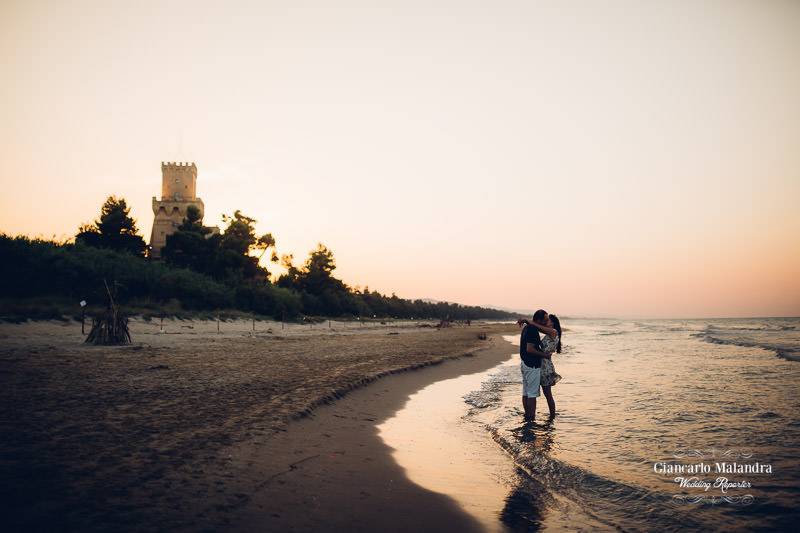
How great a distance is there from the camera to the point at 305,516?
14.6ft

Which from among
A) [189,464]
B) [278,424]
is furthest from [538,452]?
[189,464]

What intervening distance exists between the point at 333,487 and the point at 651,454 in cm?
567

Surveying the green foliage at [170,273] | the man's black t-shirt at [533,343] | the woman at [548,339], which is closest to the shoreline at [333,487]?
the man's black t-shirt at [533,343]

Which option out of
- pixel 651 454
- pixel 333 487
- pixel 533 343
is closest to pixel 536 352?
pixel 533 343

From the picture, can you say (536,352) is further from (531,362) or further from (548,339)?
(548,339)

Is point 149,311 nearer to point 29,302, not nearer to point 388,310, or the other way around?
point 29,302

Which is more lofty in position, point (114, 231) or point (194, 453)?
point (114, 231)

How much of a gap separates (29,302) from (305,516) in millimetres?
33127

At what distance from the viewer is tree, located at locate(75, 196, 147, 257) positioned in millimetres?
55344

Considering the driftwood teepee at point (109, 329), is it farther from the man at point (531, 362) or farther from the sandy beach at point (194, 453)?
the man at point (531, 362)

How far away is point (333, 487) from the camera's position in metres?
5.40

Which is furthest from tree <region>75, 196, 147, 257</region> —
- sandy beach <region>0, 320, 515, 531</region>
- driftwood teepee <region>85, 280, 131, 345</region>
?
sandy beach <region>0, 320, 515, 531</region>

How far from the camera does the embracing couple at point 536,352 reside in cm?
957

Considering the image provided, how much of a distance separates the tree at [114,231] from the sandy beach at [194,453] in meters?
49.2
